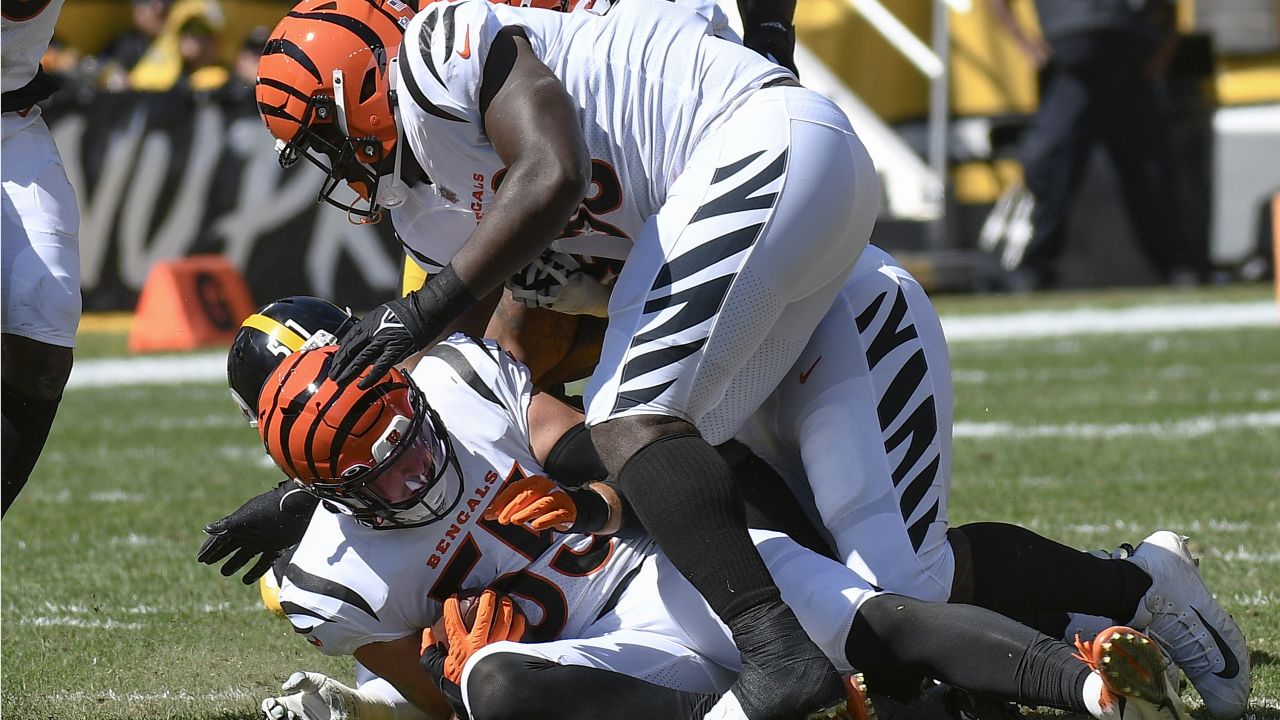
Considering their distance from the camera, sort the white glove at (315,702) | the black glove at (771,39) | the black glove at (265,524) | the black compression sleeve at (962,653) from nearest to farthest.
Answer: the black compression sleeve at (962,653)
the white glove at (315,702)
the black glove at (265,524)
the black glove at (771,39)

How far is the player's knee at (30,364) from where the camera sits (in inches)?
Result: 135

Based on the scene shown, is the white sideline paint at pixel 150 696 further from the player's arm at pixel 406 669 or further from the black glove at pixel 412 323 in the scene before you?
the black glove at pixel 412 323

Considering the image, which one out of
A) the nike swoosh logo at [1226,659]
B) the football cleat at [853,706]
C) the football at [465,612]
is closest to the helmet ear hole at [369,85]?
the football at [465,612]

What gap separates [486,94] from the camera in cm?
274

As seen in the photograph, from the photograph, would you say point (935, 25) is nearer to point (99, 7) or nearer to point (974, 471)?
point (99, 7)

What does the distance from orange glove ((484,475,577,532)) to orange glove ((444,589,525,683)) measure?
5.8 inches

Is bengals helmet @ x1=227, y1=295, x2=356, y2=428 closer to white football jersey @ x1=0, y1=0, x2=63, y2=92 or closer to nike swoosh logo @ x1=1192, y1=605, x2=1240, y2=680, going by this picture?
white football jersey @ x1=0, y1=0, x2=63, y2=92

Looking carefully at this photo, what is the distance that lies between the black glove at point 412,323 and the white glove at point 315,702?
1.96 ft

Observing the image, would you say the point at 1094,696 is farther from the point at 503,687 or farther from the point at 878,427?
the point at 503,687

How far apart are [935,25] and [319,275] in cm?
539

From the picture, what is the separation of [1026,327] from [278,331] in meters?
6.94

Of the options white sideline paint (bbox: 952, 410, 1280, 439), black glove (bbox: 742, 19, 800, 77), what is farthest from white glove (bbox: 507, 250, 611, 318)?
white sideline paint (bbox: 952, 410, 1280, 439)

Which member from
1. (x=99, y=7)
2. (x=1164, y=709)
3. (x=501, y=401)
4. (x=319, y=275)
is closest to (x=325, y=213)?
(x=319, y=275)

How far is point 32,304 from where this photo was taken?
3428mm
